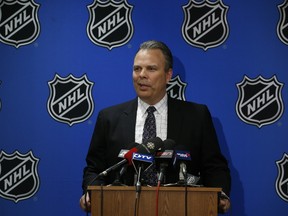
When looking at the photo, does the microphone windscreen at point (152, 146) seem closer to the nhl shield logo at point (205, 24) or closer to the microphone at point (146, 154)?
the microphone at point (146, 154)

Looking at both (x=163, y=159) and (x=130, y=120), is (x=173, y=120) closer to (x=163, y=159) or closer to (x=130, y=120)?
(x=130, y=120)

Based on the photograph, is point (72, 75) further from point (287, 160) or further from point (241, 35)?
point (287, 160)

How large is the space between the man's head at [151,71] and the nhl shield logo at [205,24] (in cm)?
36

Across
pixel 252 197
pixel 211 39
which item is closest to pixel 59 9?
pixel 211 39

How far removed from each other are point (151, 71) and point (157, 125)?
13.1 inches

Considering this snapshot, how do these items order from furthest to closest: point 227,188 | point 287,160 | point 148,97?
point 287,160, point 148,97, point 227,188

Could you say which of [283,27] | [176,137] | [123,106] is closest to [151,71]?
[123,106]

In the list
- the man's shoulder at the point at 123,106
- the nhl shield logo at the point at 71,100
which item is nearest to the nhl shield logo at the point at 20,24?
the nhl shield logo at the point at 71,100

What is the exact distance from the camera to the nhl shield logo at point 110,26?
10.6 ft

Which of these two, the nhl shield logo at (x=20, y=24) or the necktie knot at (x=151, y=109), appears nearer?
the necktie knot at (x=151, y=109)

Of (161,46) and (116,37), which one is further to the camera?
(116,37)

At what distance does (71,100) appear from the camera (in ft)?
10.6

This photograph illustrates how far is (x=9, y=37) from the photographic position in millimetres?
3275

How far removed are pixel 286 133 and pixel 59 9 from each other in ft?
5.81
